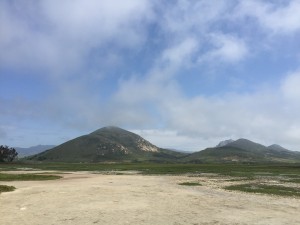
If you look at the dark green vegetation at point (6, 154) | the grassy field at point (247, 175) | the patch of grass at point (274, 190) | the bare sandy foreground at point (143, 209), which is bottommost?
the bare sandy foreground at point (143, 209)

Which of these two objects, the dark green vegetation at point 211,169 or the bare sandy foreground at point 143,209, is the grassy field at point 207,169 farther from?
the bare sandy foreground at point 143,209

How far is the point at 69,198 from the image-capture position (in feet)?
120

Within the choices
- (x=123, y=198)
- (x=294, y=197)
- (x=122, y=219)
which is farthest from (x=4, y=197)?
(x=294, y=197)

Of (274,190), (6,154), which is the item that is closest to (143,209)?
(274,190)

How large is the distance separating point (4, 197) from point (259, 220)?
968 inches

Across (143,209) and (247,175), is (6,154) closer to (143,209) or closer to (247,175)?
(247,175)

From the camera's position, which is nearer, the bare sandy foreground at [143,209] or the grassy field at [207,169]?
the bare sandy foreground at [143,209]

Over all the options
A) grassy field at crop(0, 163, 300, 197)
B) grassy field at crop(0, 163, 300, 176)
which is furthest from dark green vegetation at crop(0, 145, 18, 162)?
grassy field at crop(0, 163, 300, 197)

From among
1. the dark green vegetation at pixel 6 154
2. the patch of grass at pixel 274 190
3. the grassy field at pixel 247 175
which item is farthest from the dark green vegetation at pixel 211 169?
the dark green vegetation at pixel 6 154

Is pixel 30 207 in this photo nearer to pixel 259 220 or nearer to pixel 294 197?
Result: pixel 259 220

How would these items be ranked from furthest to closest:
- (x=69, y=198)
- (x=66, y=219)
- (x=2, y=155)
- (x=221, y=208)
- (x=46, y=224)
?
1. (x=2, y=155)
2. (x=69, y=198)
3. (x=221, y=208)
4. (x=66, y=219)
5. (x=46, y=224)

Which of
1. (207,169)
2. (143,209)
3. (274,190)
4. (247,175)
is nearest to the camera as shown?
(143,209)

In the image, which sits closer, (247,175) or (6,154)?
(247,175)

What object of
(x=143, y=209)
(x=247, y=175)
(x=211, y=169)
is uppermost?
(x=211, y=169)
